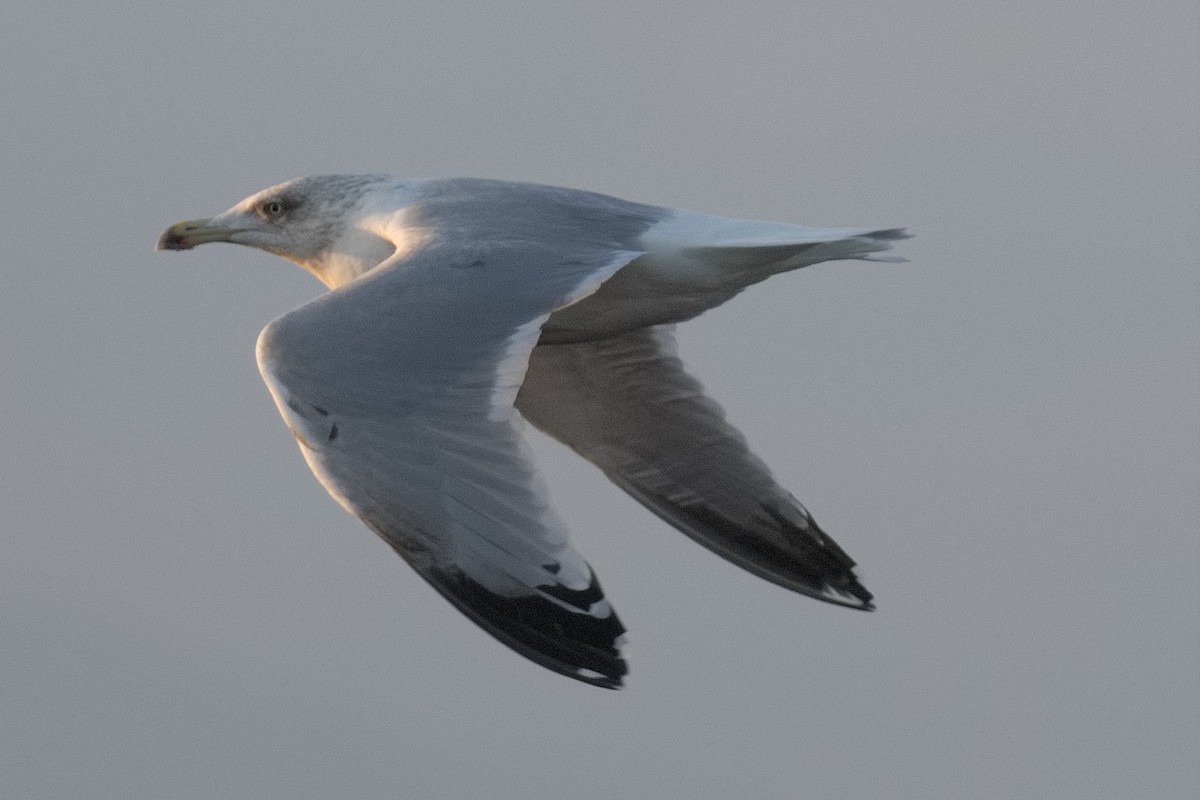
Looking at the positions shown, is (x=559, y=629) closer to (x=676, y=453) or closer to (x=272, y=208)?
(x=676, y=453)

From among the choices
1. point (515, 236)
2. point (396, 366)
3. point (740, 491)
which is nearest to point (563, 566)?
point (396, 366)

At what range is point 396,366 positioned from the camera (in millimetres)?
6625

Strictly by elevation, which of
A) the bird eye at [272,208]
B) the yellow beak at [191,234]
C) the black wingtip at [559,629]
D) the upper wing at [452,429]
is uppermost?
the bird eye at [272,208]

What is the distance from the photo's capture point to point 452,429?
255 inches

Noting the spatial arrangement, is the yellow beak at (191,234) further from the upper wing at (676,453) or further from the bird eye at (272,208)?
the upper wing at (676,453)

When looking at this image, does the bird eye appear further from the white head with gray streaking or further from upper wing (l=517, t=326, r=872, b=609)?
upper wing (l=517, t=326, r=872, b=609)

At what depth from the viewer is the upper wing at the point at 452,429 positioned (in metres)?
6.19

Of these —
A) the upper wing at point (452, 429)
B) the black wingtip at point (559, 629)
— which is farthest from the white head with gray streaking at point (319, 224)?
the black wingtip at point (559, 629)

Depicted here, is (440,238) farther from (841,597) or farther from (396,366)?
(841,597)

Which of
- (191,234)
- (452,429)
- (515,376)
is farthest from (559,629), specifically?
(191,234)

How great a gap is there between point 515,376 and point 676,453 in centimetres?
197

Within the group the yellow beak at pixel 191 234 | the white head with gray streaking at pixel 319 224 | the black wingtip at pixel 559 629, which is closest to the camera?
the black wingtip at pixel 559 629

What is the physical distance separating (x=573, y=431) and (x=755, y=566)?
2.85ft

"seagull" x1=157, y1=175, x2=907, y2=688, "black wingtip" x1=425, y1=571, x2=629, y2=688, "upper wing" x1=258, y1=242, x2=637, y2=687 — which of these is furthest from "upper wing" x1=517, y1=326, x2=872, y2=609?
"black wingtip" x1=425, y1=571, x2=629, y2=688
